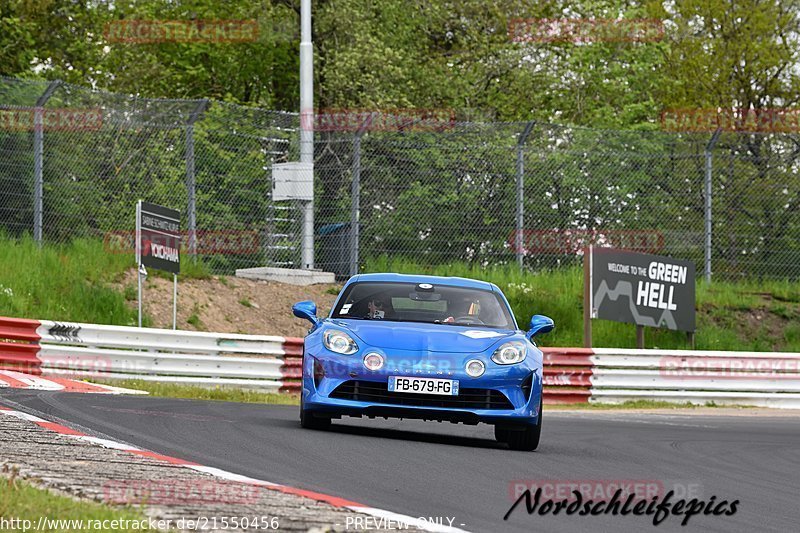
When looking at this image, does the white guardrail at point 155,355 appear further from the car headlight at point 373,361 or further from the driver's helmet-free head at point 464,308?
the car headlight at point 373,361

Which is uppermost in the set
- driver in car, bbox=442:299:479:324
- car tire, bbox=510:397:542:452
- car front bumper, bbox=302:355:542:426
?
driver in car, bbox=442:299:479:324

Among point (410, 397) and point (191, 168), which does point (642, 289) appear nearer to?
point (191, 168)

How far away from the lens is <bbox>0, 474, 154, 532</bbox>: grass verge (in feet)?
19.0

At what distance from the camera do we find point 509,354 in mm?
11414

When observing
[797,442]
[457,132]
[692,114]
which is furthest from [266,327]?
[692,114]

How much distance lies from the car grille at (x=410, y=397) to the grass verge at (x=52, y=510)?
4640 mm

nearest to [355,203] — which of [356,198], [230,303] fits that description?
[356,198]

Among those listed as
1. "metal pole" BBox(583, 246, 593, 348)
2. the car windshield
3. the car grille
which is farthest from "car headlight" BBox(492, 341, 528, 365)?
"metal pole" BBox(583, 246, 593, 348)

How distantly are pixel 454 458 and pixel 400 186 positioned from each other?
14.1 m

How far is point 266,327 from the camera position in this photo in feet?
76.7

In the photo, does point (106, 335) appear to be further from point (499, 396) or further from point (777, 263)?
point (777, 263)

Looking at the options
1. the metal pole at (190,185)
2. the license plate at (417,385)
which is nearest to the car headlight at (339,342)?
the license plate at (417,385)

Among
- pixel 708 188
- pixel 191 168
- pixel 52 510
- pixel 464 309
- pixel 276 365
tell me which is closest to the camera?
pixel 52 510

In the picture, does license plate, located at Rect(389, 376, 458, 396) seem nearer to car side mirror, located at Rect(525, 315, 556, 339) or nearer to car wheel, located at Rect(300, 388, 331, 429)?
car wheel, located at Rect(300, 388, 331, 429)
